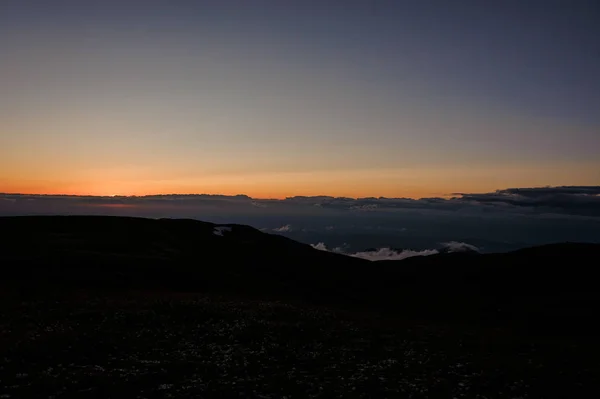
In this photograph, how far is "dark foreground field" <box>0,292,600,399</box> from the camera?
64.7ft

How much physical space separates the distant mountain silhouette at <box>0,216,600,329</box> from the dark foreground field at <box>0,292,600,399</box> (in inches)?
647

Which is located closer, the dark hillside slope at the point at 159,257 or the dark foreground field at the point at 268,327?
the dark foreground field at the point at 268,327

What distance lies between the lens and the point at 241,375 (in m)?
22.0

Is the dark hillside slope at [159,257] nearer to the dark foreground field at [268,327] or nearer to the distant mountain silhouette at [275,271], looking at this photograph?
the distant mountain silhouette at [275,271]

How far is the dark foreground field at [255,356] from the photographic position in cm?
1972

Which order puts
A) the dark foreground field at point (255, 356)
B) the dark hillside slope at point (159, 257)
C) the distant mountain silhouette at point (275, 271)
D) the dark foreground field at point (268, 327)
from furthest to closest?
1. the dark hillside slope at point (159, 257)
2. the distant mountain silhouette at point (275, 271)
3. the dark foreground field at point (268, 327)
4. the dark foreground field at point (255, 356)

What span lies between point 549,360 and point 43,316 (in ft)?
127

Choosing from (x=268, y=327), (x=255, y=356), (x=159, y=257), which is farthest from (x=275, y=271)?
(x=255, y=356)

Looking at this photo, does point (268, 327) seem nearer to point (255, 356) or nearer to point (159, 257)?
point (255, 356)

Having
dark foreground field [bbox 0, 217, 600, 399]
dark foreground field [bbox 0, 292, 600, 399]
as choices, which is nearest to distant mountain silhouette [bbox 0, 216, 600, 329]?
dark foreground field [bbox 0, 217, 600, 399]

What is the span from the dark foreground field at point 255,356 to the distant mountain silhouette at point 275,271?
647 inches

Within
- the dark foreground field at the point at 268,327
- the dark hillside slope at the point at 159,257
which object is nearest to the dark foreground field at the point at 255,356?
the dark foreground field at the point at 268,327

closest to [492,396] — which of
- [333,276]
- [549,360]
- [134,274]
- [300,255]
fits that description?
[549,360]

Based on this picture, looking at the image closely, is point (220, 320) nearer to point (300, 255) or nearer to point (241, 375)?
point (241, 375)
